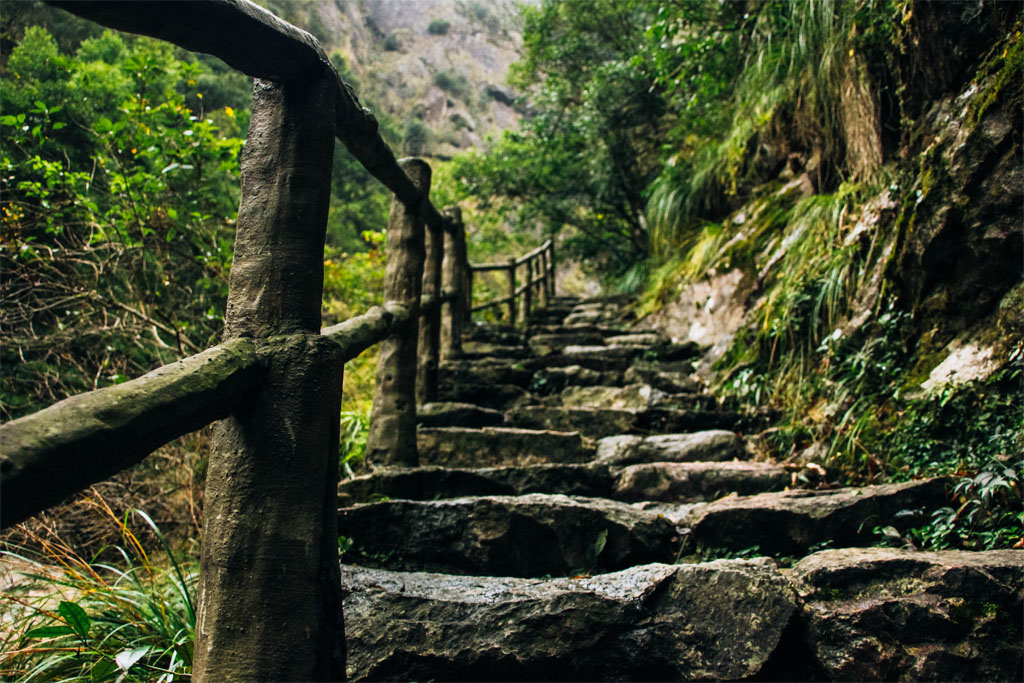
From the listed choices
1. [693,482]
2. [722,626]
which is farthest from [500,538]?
[693,482]

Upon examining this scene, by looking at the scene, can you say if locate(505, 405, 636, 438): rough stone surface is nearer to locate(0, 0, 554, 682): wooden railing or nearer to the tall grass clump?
the tall grass clump

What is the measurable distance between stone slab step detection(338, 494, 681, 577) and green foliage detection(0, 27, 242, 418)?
5.12 ft

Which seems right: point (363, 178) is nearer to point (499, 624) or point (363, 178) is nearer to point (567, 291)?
point (567, 291)

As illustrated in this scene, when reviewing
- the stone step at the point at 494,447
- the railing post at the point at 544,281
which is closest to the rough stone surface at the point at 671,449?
the stone step at the point at 494,447

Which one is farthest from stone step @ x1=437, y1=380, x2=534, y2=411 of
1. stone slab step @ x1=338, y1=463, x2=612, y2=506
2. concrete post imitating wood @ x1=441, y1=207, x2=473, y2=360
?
stone slab step @ x1=338, y1=463, x2=612, y2=506

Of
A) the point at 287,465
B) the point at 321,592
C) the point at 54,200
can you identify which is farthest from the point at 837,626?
the point at 54,200

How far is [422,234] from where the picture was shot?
2.56 meters

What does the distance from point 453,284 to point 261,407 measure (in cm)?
339

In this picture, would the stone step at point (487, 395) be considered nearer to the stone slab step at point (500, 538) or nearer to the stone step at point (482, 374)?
the stone step at point (482, 374)

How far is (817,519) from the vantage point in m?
1.79

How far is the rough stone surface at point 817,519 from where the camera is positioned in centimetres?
179

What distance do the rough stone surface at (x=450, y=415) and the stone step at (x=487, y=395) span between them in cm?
40

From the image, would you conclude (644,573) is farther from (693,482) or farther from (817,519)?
(693,482)

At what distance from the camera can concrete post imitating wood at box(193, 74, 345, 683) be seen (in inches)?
37.1
